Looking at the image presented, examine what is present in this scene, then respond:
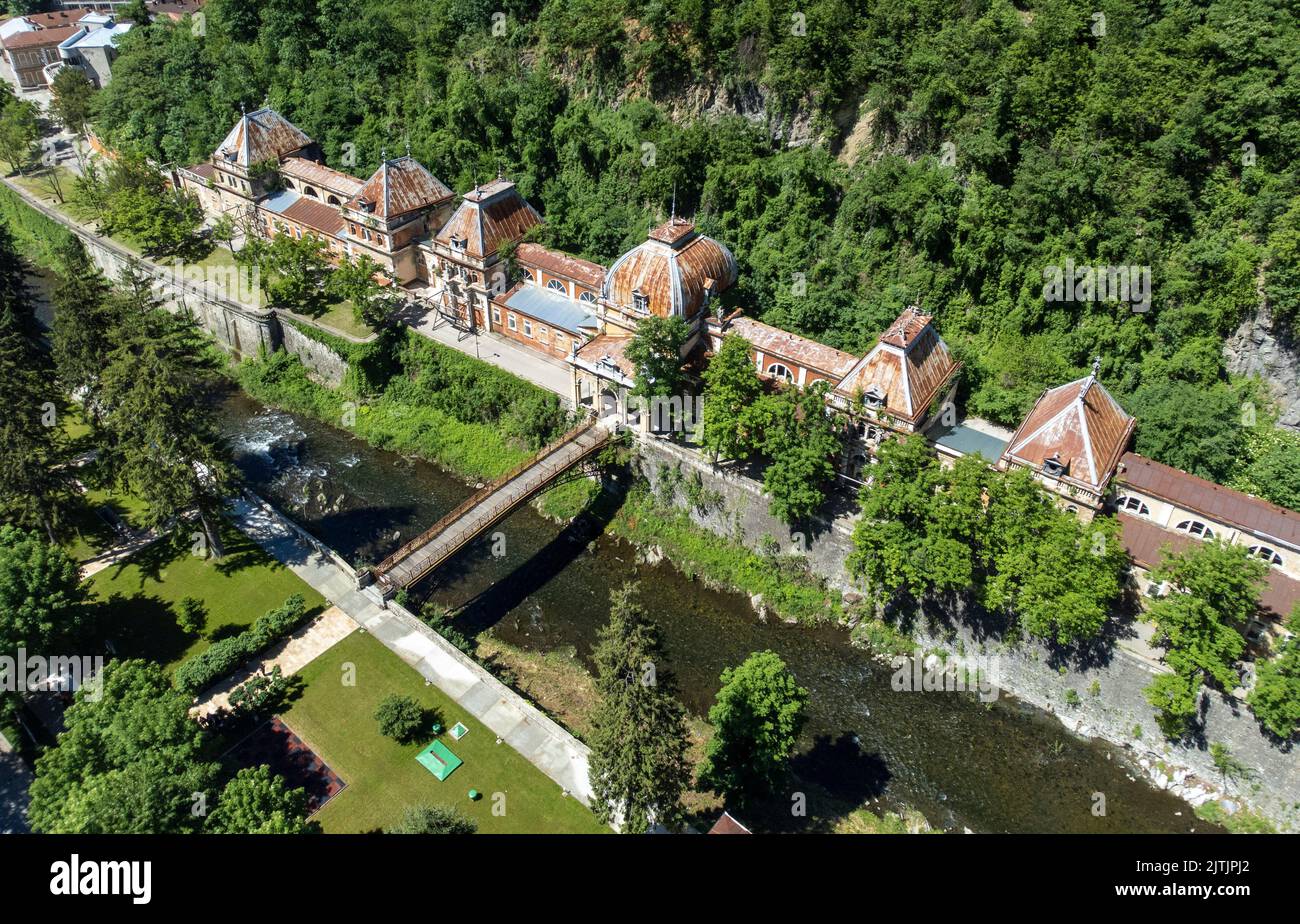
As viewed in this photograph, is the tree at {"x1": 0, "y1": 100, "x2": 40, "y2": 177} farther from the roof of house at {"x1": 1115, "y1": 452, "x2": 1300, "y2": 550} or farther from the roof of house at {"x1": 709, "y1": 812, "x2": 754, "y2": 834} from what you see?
the roof of house at {"x1": 1115, "y1": 452, "x2": 1300, "y2": 550}

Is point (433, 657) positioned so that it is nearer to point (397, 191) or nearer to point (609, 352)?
point (609, 352)

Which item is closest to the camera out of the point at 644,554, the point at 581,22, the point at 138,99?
the point at 644,554

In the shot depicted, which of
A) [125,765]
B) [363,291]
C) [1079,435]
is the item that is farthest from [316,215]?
[1079,435]

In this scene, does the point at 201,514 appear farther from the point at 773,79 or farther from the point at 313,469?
the point at 773,79

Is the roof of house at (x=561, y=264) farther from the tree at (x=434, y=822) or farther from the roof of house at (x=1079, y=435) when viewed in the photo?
the tree at (x=434, y=822)

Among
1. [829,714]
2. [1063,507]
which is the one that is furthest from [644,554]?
[1063,507]
